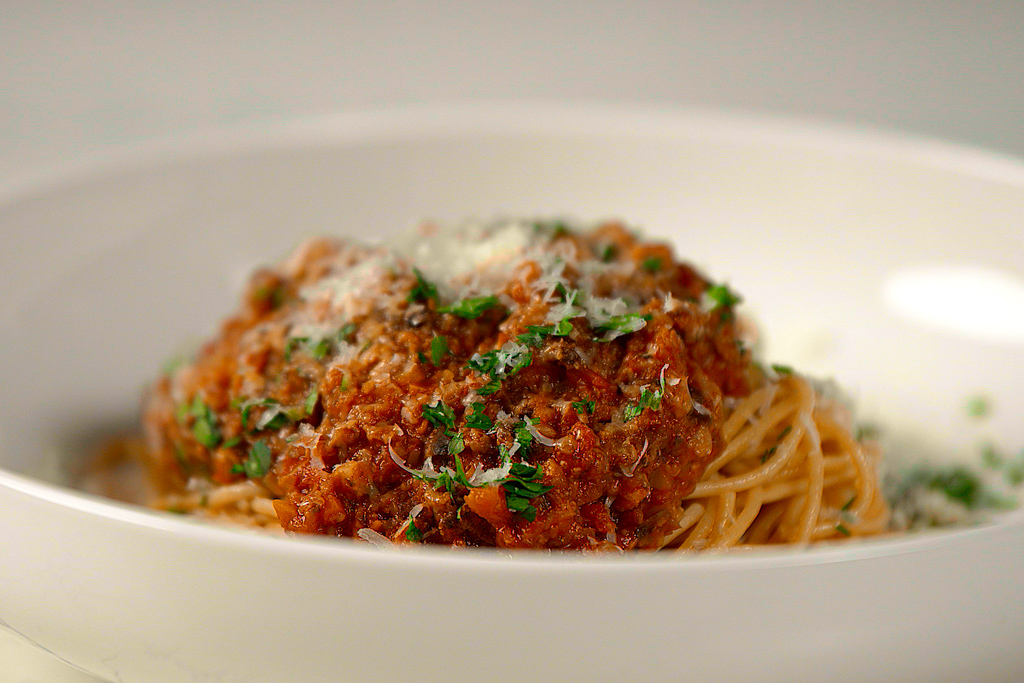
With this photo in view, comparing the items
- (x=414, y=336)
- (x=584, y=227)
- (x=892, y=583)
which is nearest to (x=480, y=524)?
(x=414, y=336)

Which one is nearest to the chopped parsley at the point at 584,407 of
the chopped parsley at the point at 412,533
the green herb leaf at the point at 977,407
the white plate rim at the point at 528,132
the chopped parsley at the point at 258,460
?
the chopped parsley at the point at 412,533

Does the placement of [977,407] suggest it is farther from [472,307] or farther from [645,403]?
[472,307]

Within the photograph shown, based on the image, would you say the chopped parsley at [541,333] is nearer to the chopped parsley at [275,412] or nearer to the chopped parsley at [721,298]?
the chopped parsley at [721,298]

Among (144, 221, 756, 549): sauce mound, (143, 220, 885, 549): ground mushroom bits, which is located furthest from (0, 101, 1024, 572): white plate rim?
(144, 221, 756, 549): sauce mound

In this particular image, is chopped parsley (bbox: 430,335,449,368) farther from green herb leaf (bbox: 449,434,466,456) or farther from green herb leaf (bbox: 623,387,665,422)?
green herb leaf (bbox: 623,387,665,422)

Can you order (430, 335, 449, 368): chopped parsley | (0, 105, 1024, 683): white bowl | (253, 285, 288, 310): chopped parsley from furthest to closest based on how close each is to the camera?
(253, 285, 288, 310): chopped parsley < (430, 335, 449, 368): chopped parsley < (0, 105, 1024, 683): white bowl

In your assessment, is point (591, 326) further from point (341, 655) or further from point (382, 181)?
point (382, 181)
